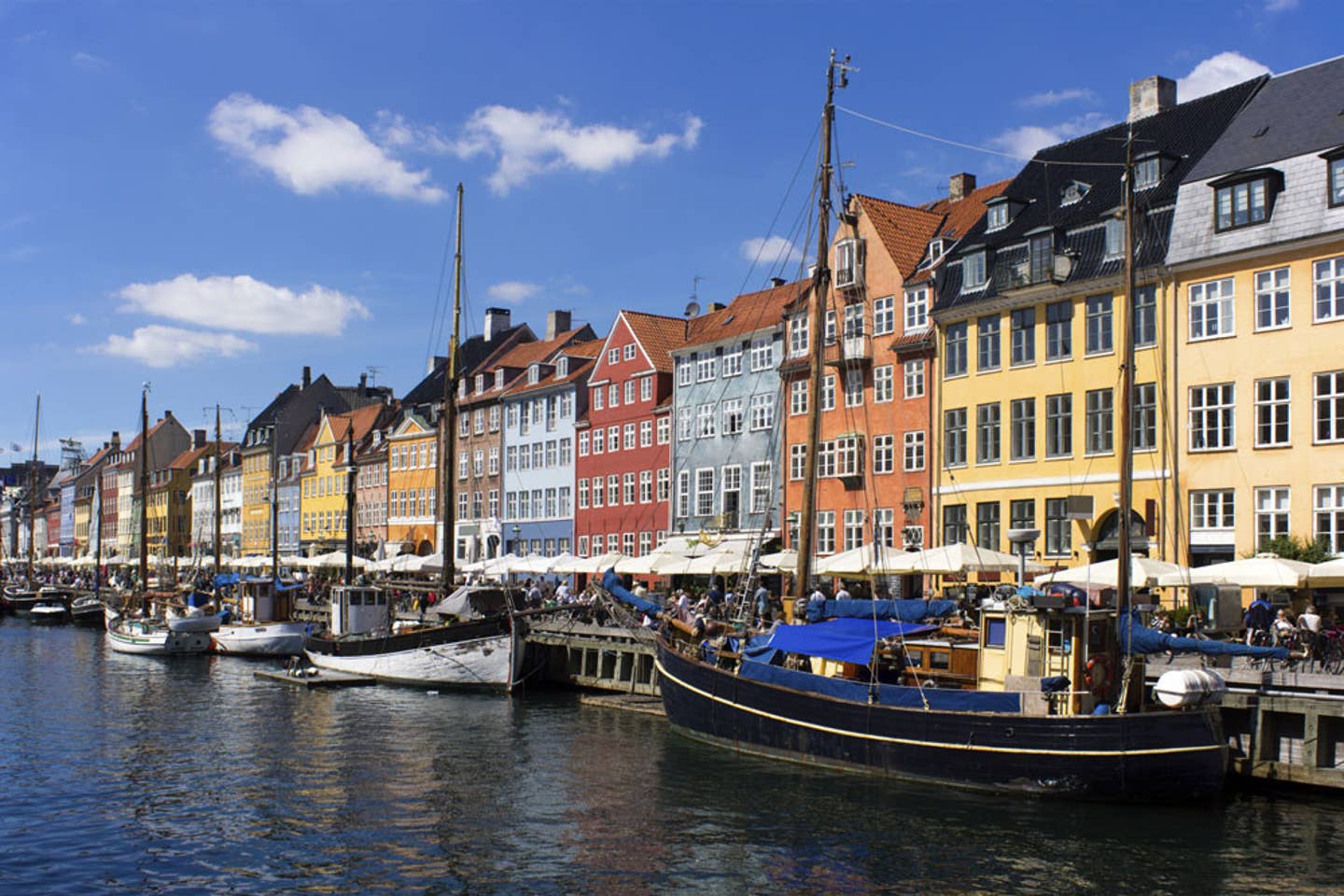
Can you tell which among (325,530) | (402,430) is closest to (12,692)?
(402,430)

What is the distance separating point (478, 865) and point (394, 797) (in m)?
5.53

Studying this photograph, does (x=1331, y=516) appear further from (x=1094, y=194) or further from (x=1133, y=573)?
(x=1094, y=194)

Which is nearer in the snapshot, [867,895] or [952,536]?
[867,895]

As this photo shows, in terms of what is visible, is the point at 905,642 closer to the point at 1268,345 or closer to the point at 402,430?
the point at 1268,345

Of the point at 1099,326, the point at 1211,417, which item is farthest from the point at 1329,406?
the point at 1099,326

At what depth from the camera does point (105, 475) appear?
148500 millimetres

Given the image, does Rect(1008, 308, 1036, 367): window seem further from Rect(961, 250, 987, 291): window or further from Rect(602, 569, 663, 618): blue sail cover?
Rect(602, 569, 663, 618): blue sail cover

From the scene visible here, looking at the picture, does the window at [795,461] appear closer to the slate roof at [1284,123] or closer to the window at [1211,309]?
the window at [1211,309]

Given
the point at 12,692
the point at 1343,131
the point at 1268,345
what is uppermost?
the point at 1343,131

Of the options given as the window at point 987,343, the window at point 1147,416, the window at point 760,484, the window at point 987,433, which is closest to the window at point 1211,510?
the window at point 1147,416

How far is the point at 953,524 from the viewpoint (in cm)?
4706

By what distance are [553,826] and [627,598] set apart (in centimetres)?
1877

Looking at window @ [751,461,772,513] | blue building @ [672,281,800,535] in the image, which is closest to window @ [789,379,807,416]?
blue building @ [672,281,800,535]

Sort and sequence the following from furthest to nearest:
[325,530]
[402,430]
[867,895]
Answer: [325,530] → [402,430] → [867,895]
